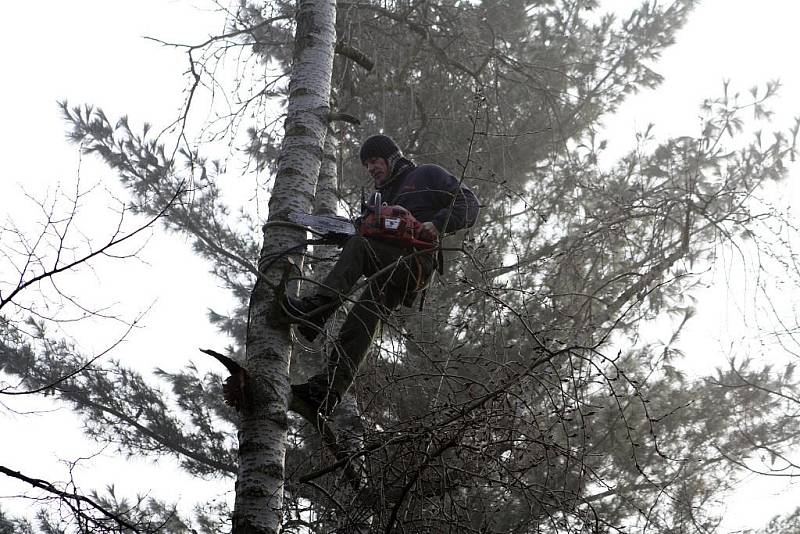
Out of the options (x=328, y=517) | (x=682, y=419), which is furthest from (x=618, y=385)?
(x=328, y=517)

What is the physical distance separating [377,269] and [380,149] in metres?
0.93

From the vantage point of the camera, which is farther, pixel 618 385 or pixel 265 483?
pixel 618 385

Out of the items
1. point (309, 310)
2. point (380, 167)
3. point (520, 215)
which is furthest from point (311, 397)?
point (520, 215)

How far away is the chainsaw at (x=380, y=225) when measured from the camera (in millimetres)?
3369

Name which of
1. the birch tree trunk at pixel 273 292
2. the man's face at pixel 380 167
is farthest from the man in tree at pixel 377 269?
the birch tree trunk at pixel 273 292

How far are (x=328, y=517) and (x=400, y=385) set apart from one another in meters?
0.59

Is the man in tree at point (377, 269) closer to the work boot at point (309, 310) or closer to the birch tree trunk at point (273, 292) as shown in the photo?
the work boot at point (309, 310)

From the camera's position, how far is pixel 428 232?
3.48m

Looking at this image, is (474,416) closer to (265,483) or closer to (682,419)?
(265,483)

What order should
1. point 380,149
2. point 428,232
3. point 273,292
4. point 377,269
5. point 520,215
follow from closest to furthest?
point 273,292 → point 377,269 → point 428,232 → point 380,149 → point 520,215

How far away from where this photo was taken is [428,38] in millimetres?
5141

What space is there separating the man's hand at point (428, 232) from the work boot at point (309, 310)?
0.52m

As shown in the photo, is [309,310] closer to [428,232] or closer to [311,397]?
[311,397]

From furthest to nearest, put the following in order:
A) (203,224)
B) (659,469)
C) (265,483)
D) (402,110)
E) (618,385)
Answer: (203,224), (618,385), (659,469), (402,110), (265,483)
